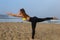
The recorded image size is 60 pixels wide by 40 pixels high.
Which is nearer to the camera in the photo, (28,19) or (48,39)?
(28,19)

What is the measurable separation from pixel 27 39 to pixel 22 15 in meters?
4.24

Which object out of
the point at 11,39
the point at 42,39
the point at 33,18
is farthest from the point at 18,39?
the point at 33,18

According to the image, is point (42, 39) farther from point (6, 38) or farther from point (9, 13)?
point (9, 13)

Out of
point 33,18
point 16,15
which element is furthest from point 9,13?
point 33,18

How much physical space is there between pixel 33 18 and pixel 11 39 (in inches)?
153

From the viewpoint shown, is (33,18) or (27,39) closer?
(33,18)

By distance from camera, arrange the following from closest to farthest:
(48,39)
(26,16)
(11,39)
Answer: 1. (26,16)
2. (11,39)
3. (48,39)

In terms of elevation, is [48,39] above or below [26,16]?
below

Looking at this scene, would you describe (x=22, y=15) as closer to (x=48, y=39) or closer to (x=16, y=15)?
(x=16, y=15)

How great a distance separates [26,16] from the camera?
834cm

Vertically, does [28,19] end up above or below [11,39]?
above

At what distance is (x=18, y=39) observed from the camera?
12414mm

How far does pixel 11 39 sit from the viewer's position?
1217 centimetres

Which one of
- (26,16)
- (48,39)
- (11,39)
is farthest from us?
(48,39)
